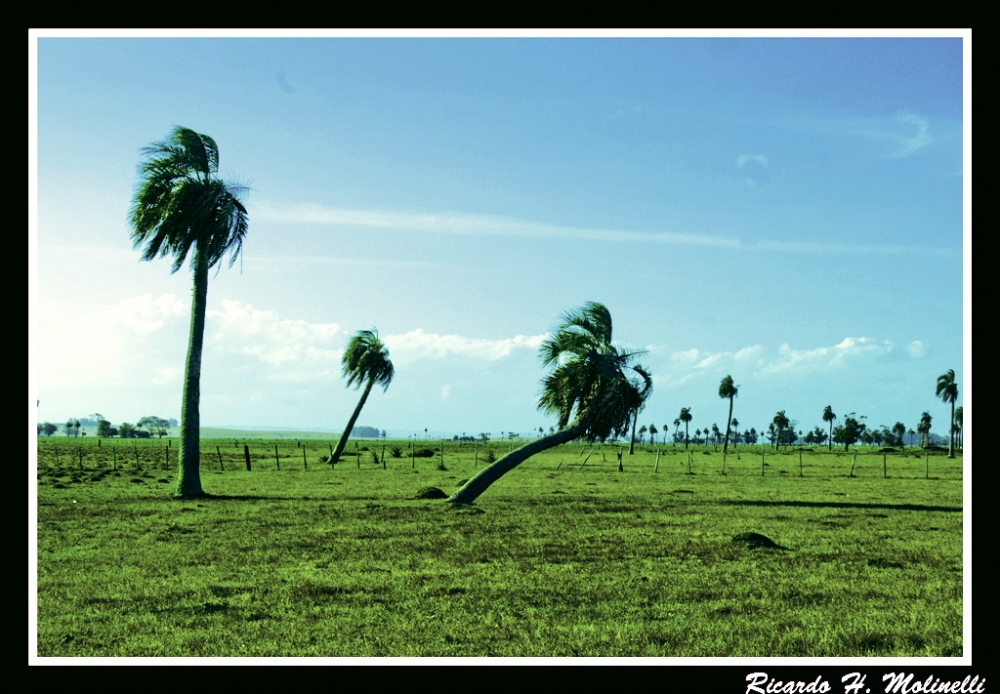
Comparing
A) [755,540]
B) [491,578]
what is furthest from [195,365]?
[755,540]

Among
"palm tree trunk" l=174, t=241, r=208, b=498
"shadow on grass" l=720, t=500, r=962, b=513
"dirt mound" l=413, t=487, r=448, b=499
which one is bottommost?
"shadow on grass" l=720, t=500, r=962, b=513

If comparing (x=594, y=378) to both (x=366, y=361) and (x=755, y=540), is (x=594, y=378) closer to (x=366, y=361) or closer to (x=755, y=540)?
(x=755, y=540)

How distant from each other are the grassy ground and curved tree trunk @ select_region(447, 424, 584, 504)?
1.24 m

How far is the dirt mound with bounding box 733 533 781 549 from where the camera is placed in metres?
18.5

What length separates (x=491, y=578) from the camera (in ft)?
47.5

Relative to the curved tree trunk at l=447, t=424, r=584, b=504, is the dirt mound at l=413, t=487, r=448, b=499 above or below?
below

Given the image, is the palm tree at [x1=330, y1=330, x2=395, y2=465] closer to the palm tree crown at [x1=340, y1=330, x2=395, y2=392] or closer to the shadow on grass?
the palm tree crown at [x1=340, y1=330, x2=395, y2=392]

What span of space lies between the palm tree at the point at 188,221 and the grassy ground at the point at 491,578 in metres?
5.06

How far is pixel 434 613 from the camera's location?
11867 mm

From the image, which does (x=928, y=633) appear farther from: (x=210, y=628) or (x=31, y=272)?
(x=31, y=272)

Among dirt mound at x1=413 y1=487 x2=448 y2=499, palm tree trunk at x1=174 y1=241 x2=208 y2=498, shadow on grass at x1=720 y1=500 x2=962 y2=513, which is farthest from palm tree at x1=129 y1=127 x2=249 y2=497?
shadow on grass at x1=720 y1=500 x2=962 y2=513

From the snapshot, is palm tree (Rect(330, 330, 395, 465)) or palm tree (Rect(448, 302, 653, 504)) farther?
palm tree (Rect(330, 330, 395, 465))

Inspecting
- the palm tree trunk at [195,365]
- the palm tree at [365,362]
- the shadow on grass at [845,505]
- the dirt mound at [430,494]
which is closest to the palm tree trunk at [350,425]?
the palm tree at [365,362]

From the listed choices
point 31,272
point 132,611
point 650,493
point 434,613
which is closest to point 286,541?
point 132,611
